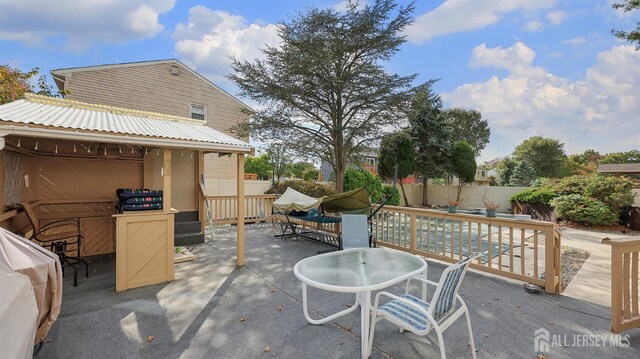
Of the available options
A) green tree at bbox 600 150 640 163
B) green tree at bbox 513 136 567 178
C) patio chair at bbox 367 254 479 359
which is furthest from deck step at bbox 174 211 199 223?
green tree at bbox 600 150 640 163

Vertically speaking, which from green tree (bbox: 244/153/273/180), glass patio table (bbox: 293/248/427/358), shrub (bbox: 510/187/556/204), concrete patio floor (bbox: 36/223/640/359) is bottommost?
concrete patio floor (bbox: 36/223/640/359)

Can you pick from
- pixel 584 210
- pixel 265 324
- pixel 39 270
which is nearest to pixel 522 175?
pixel 584 210

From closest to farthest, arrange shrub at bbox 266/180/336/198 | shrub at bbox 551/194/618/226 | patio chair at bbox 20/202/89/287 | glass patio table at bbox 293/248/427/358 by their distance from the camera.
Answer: glass patio table at bbox 293/248/427/358, patio chair at bbox 20/202/89/287, shrub at bbox 551/194/618/226, shrub at bbox 266/180/336/198

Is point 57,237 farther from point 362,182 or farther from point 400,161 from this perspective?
point 400,161

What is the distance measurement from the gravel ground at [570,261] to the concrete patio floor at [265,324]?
1.25 meters

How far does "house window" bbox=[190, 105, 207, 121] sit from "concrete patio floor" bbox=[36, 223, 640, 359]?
9534 mm

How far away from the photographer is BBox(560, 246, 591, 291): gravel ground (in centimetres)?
464

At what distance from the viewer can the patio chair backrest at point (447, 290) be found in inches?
79.3

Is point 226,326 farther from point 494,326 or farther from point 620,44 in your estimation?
point 620,44

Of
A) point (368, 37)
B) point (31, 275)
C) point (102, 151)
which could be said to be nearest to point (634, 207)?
point (368, 37)

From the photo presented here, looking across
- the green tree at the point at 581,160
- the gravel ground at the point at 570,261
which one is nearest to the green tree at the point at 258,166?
the gravel ground at the point at 570,261

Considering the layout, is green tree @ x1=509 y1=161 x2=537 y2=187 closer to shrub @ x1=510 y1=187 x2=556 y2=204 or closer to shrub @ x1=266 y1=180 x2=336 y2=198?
shrub @ x1=510 y1=187 x2=556 y2=204

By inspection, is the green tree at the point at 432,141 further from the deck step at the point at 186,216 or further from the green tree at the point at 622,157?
the green tree at the point at 622,157

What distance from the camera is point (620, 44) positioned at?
9.59 metres
